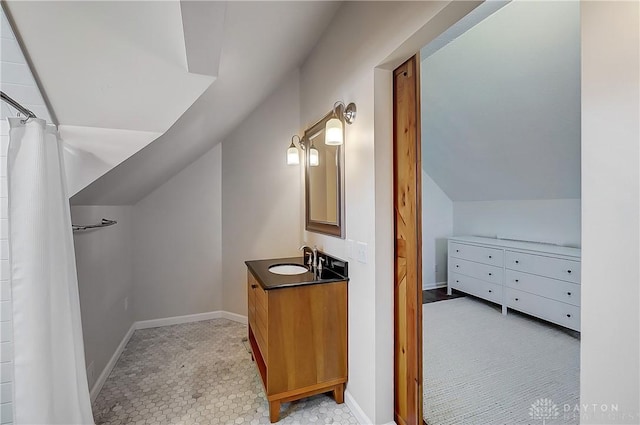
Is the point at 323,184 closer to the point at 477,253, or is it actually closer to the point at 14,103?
the point at 14,103

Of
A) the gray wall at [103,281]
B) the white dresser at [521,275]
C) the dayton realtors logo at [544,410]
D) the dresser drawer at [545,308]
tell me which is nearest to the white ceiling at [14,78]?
the gray wall at [103,281]

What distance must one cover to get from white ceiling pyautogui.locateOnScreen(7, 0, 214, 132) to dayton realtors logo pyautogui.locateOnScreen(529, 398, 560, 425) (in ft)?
8.88

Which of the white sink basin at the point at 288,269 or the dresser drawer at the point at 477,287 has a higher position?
the white sink basin at the point at 288,269

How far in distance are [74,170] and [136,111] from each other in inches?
18.2

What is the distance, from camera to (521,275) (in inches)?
124

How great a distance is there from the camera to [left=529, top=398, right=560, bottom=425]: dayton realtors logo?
1.76m

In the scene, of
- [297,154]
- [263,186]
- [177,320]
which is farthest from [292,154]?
[177,320]

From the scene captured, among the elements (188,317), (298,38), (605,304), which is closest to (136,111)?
(298,38)

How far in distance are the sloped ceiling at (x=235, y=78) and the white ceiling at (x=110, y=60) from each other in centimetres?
27

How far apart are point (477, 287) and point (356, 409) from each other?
2.62m

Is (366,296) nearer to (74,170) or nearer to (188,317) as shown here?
(74,170)

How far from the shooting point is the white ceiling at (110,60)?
119 centimetres

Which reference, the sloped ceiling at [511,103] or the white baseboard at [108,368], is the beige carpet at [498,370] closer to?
the sloped ceiling at [511,103]

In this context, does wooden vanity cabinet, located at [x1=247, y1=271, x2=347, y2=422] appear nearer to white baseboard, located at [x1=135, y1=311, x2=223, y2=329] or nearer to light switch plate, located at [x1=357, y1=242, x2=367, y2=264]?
light switch plate, located at [x1=357, y1=242, x2=367, y2=264]
